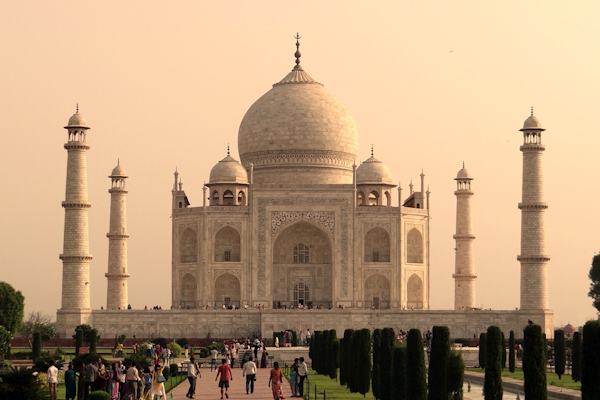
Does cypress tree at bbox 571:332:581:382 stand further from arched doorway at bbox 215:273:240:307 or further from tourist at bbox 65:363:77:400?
arched doorway at bbox 215:273:240:307

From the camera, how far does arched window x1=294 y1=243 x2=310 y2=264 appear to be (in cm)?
5022

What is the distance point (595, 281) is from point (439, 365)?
1269 inches

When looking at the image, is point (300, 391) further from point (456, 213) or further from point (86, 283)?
point (456, 213)

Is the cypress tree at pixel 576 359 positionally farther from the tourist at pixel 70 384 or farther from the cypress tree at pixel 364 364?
the tourist at pixel 70 384

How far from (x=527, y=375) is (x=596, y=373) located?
106 inches

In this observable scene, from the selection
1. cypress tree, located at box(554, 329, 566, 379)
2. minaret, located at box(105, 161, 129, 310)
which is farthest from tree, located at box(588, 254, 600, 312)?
cypress tree, located at box(554, 329, 566, 379)

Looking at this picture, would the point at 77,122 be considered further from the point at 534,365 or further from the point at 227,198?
the point at 534,365

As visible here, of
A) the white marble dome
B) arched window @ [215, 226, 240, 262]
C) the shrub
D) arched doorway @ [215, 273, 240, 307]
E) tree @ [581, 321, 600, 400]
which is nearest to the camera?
tree @ [581, 321, 600, 400]

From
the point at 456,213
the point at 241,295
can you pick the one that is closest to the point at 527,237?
the point at 456,213

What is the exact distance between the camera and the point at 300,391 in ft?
82.3

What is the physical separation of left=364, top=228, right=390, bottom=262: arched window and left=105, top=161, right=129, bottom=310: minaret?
29.5 ft

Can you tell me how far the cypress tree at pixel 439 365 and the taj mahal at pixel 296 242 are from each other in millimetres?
24107

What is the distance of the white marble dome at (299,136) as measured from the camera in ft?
169

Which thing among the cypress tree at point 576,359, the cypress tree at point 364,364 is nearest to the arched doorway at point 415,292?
the cypress tree at point 576,359
